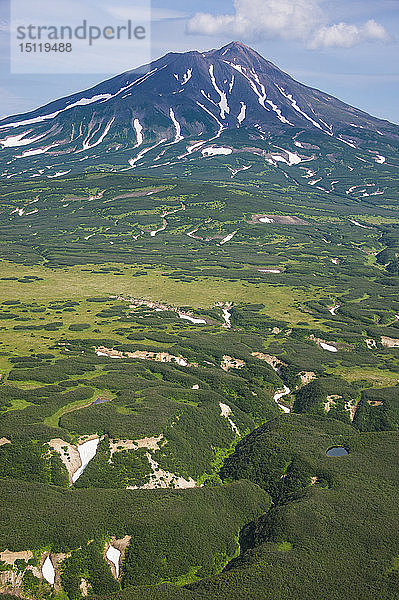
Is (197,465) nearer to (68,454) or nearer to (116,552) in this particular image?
(68,454)

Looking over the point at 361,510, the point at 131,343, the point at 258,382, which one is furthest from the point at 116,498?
the point at 131,343

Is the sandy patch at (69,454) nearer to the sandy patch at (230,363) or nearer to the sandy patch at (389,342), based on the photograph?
the sandy patch at (230,363)

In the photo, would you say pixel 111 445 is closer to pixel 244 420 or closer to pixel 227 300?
pixel 244 420

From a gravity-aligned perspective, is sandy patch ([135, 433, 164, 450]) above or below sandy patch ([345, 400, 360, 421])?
above

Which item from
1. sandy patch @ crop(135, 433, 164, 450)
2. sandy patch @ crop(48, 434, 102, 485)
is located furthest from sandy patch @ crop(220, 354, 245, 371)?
sandy patch @ crop(48, 434, 102, 485)

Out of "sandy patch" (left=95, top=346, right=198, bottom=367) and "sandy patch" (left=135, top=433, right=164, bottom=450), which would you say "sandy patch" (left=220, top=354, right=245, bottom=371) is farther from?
"sandy patch" (left=135, top=433, right=164, bottom=450)

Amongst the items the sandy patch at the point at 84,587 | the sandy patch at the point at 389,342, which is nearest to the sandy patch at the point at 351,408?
the sandy patch at the point at 389,342

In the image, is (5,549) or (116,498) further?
(116,498)

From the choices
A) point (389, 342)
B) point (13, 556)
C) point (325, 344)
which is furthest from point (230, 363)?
point (13, 556)
